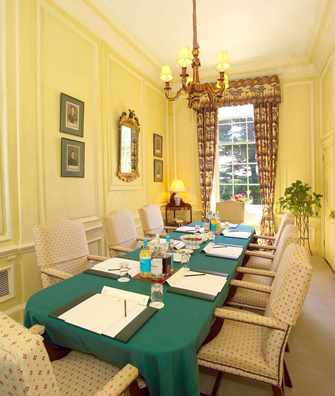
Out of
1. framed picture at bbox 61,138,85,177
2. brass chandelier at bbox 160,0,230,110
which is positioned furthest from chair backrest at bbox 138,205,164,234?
brass chandelier at bbox 160,0,230,110

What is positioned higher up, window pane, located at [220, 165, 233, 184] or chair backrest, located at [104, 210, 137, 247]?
window pane, located at [220, 165, 233, 184]

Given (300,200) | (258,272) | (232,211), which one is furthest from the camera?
(300,200)

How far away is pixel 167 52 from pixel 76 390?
184 inches

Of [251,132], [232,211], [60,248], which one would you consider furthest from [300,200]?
[60,248]

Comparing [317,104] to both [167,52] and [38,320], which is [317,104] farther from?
[38,320]

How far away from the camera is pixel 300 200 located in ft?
15.0

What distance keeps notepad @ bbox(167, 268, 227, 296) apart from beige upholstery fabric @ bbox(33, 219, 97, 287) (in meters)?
0.89

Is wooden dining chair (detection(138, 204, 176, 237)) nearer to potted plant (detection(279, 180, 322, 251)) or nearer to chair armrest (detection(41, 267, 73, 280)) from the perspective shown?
chair armrest (detection(41, 267, 73, 280))

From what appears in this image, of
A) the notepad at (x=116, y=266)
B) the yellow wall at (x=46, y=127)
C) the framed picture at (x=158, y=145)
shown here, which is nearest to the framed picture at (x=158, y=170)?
the framed picture at (x=158, y=145)

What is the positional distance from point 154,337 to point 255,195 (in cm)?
473

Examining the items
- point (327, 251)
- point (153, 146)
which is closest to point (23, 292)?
point (153, 146)

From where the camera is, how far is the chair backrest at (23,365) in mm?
638

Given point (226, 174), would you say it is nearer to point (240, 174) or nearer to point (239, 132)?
point (240, 174)

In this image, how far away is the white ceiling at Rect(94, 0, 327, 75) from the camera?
3.24m
